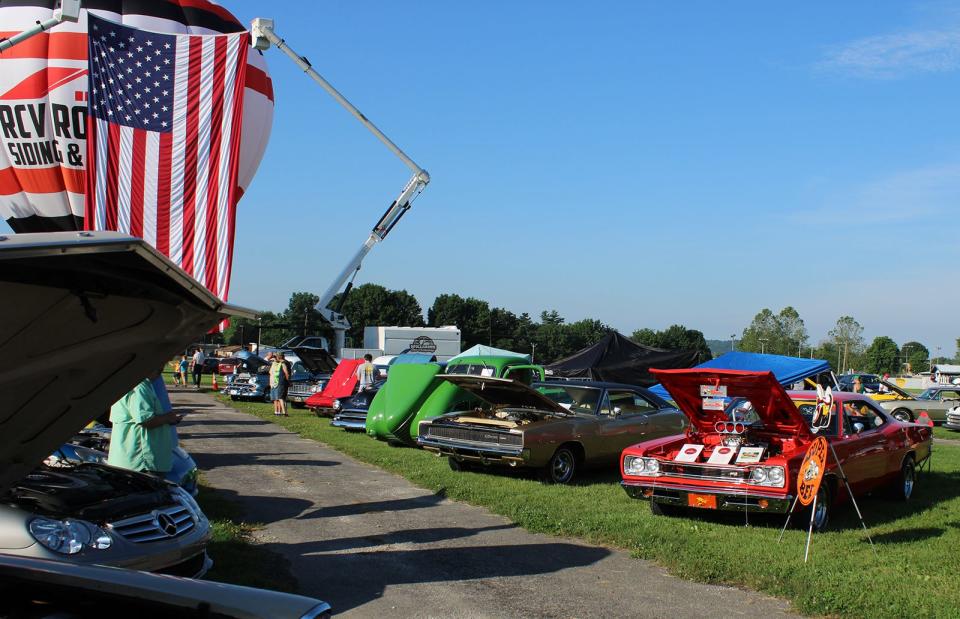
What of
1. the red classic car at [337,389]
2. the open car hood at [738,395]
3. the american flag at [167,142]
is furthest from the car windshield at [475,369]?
the open car hood at [738,395]

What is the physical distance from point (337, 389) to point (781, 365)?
11663mm

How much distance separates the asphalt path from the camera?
247 inches

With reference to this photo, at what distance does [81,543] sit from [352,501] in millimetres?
5330

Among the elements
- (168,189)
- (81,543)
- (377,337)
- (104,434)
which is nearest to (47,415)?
(81,543)

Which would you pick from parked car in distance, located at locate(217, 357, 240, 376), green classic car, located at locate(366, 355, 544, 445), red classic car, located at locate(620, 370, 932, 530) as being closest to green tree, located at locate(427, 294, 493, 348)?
parked car in distance, located at locate(217, 357, 240, 376)

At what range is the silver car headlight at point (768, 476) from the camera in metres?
8.41

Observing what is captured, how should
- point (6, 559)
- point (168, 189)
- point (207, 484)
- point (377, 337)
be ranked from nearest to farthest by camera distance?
point (6, 559)
point (207, 484)
point (168, 189)
point (377, 337)

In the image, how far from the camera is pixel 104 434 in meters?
10.1

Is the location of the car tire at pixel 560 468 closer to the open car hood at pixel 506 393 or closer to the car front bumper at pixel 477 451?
the car front bumper at pixel 477 451

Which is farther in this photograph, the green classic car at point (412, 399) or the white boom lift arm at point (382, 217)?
the white boom lift arm at point (382, 217)

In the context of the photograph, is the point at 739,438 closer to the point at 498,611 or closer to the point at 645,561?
the point at 645,561

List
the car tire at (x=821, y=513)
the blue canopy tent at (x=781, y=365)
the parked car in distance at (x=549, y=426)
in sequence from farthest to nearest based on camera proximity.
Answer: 1. the blue canopy tent at (x=781, y=365)
2. the parked car in distance at (x=549, y=426)
3. the car tire at (x=821, y=513)

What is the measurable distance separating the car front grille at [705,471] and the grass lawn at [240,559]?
4.23 meters

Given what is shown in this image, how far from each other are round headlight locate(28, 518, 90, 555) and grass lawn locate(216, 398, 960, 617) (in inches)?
176
